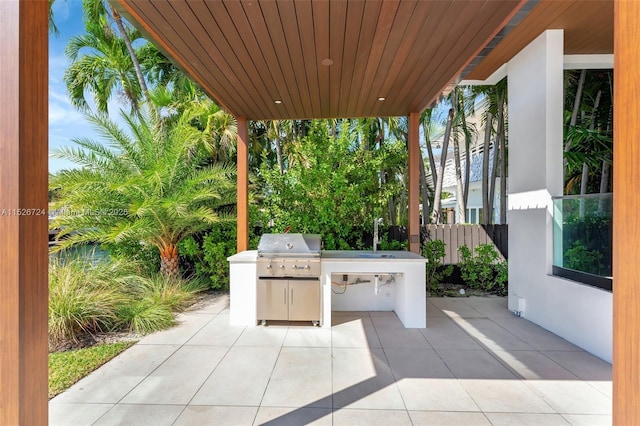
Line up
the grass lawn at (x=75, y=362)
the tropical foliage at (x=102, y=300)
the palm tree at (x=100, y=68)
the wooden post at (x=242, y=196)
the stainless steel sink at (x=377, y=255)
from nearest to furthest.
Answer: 1. the grass lawn at (x=75, y=362)
2. the tropical foliage at (x=102, y=300)
3. the stainless steel sink at (x=377, y=255)
4. the wooden post at (x=242, y=196)
5. the palm tree at (x=100, y=68)

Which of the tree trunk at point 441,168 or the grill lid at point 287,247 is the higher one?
the tree trunk at point 441,168

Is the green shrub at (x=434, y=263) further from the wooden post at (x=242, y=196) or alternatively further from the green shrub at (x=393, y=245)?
the wooden post at (x=242, y=196)

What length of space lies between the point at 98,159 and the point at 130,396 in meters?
4.27

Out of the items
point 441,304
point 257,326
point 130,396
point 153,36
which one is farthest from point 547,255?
point 153,36

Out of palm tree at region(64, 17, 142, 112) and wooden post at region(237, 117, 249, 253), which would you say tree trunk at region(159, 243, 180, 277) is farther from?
palm tree at region(64, 17, 142, 112)

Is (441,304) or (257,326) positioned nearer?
(257,326)

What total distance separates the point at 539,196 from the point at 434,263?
7.42 ft

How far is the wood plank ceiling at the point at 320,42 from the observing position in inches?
94.7

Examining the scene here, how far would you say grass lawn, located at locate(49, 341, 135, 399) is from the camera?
2561mm

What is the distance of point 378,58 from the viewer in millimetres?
3168

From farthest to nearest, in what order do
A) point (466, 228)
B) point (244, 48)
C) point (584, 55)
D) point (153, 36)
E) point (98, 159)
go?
point (466, 228), point (98, 159), point (584, 55), point (244, 48), point (153, 36)

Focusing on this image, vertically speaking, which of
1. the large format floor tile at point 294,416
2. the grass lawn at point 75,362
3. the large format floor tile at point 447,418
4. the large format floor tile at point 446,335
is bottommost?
the large format floor tile at point 446,335

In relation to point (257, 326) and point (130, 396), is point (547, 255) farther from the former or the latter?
point (130, 396)

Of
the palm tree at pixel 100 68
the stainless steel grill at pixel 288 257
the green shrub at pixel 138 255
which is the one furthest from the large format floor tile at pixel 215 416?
the palm tree at pixel 100 68
